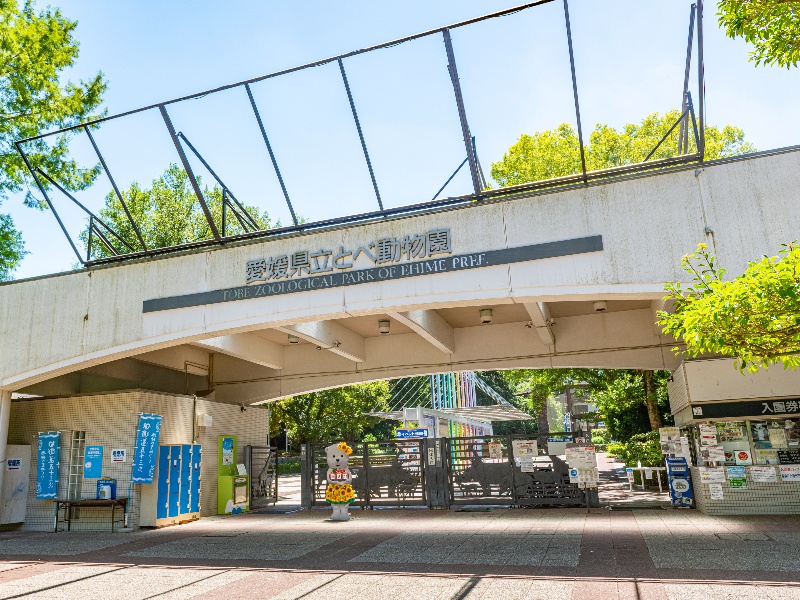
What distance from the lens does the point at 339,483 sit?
1202 cm

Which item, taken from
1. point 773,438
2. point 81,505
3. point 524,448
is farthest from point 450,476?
point 81,505

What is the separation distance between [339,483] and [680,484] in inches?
255

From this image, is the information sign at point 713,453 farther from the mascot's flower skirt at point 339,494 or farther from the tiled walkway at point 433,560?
the mascot's flower skirt at point 339,494

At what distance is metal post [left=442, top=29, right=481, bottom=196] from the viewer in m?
9.38

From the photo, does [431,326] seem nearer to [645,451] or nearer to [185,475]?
[185,475]

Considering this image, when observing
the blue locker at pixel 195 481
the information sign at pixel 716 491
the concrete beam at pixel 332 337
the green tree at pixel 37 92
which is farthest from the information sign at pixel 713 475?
the green tree at pixel 37 92

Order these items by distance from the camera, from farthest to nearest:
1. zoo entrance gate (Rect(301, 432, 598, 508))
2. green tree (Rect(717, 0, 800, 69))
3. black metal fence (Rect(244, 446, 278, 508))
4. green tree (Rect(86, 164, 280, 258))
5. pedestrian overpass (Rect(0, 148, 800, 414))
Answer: green tree (Rect(86, 164, 280, 258)), black metal fence (Rect(244, 446, 278, 508)), zoo entrance gate (Rect(301, 432, 598, 508)), pedestrian overpass (Rect(0, 148, 800, 414)), green tree (Rect(717, 0, 800, 69))

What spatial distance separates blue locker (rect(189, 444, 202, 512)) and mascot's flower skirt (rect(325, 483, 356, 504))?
288cm

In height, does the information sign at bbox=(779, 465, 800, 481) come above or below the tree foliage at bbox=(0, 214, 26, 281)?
below

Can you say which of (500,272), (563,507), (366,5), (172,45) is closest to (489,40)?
(366,5)

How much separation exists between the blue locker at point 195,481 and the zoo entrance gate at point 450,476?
292 cm

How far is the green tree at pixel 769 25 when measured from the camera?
5.07 metres

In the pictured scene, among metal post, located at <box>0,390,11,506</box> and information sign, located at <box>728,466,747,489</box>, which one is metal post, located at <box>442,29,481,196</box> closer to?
information sign, located at <box>728,466,747,489</box>

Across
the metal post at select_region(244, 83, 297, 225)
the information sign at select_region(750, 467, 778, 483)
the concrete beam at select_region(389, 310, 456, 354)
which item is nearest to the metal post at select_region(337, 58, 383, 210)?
the metal post at select_region(244, 83, 297, 225)
